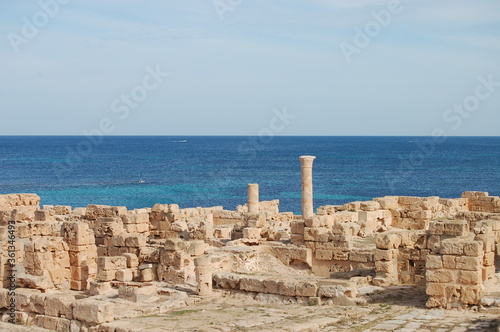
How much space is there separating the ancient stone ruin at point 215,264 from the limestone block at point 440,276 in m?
0.02

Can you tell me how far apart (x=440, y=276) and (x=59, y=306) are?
6115 millimetres

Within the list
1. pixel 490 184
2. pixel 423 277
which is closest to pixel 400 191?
pixel 490 184

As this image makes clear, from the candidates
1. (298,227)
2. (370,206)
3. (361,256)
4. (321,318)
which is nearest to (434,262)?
(321,318)

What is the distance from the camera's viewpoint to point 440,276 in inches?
495

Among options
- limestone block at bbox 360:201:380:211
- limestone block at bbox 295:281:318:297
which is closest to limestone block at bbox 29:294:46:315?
limestone block at bbox 295:281:318:297

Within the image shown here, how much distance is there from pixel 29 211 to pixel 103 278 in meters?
8.03

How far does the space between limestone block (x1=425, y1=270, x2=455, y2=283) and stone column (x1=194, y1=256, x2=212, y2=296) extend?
4.35 m

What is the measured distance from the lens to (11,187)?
67.0 meters

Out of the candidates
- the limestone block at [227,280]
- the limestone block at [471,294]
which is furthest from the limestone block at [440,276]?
the limestone block at [227,280]

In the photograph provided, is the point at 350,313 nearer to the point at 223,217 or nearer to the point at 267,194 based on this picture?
the point at 223,217

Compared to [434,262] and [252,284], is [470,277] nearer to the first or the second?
[434,262]

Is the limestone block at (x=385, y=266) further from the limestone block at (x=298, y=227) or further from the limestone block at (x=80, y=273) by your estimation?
the limestone block at (x=80, y=273)

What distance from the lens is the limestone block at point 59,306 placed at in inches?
476

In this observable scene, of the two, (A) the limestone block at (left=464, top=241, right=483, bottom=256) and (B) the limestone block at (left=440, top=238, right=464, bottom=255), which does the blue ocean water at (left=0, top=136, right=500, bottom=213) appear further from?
(A) the limestone block at (left=464, top=241, right=483, bottom=256)
